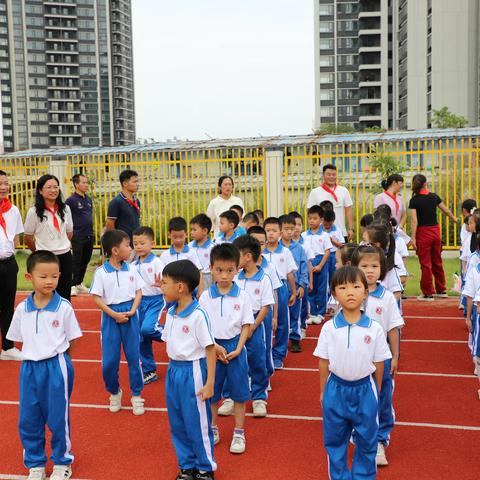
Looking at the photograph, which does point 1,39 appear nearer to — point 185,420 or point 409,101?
point 409,101

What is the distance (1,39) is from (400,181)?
94346mm

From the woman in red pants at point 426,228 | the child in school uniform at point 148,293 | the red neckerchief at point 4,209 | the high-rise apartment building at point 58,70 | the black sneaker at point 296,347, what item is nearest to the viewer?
the child in school uniform at point 148,293

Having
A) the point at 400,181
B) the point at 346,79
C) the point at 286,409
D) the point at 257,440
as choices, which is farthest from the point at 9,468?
the point at 346,79

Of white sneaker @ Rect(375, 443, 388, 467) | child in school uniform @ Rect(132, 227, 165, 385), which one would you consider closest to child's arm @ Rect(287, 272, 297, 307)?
child in school uniform @ Rect(132, 227, 165, 385)

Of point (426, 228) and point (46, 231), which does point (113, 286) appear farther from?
point (426, 228)

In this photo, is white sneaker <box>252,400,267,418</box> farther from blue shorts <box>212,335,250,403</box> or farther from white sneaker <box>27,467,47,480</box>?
white sneaker <box>27,467,47,480</box>

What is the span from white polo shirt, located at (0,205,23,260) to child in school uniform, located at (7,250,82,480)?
7.72ft

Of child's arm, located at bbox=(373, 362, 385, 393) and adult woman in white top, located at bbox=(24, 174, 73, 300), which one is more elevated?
adult woman in white top, located at bbox=(24, 174, 73, 300)

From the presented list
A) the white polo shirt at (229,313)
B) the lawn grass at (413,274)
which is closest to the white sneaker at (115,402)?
the white polo shirt at (229,313)

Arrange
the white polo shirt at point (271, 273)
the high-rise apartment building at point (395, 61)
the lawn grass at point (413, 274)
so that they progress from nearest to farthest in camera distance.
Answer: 1. the white polo shirt at point (271, 273)
2. the lawn grass at point (413, 274)
3. the high-rise apartment building at point (395, 61)

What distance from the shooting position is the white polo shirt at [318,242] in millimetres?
7625

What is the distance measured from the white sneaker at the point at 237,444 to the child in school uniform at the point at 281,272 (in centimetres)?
184

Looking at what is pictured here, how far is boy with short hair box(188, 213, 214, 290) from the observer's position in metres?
6.31

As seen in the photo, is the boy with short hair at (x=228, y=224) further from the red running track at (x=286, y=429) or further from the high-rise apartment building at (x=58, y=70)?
the high-rise apartment building at (x=58, y=70)
